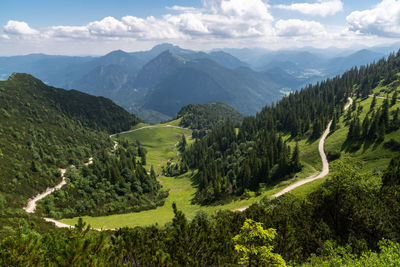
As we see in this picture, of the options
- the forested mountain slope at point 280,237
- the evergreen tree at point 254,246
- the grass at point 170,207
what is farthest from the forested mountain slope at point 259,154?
the evergreen tree at point 254,246

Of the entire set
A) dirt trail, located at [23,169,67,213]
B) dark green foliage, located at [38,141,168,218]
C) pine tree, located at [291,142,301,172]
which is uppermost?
pine tree, located at [291,142,301,172]

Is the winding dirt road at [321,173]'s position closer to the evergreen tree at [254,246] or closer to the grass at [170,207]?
the grass at [170,207]

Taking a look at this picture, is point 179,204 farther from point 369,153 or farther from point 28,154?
point 28,154

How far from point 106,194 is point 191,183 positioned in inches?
2257

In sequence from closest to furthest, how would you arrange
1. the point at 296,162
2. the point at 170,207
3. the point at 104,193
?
1. the point at 296,162
2. the point at 170,207
3. the point at 104,193

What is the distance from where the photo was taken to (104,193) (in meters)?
115

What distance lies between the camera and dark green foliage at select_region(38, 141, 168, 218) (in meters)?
97.1

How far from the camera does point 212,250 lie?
22547 millimetres

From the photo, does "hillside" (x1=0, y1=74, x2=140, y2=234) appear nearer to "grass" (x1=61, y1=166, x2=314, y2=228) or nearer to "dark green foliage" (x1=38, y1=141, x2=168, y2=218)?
"dark green foliage" (x1=38, y1=141, x2=168, y2=218)

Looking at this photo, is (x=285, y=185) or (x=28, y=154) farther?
(x=28, y=154)

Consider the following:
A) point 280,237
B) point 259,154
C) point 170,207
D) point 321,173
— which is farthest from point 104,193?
point 280,237

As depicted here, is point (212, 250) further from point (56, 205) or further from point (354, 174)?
point (56, 205)

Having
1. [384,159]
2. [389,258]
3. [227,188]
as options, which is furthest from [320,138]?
[389,258]

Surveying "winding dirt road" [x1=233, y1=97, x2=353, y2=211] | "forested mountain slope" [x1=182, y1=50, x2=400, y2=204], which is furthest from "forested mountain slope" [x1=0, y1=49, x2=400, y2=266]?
"forested mountain slope" [x1=182, y1=50, x2=400, y2=204]
